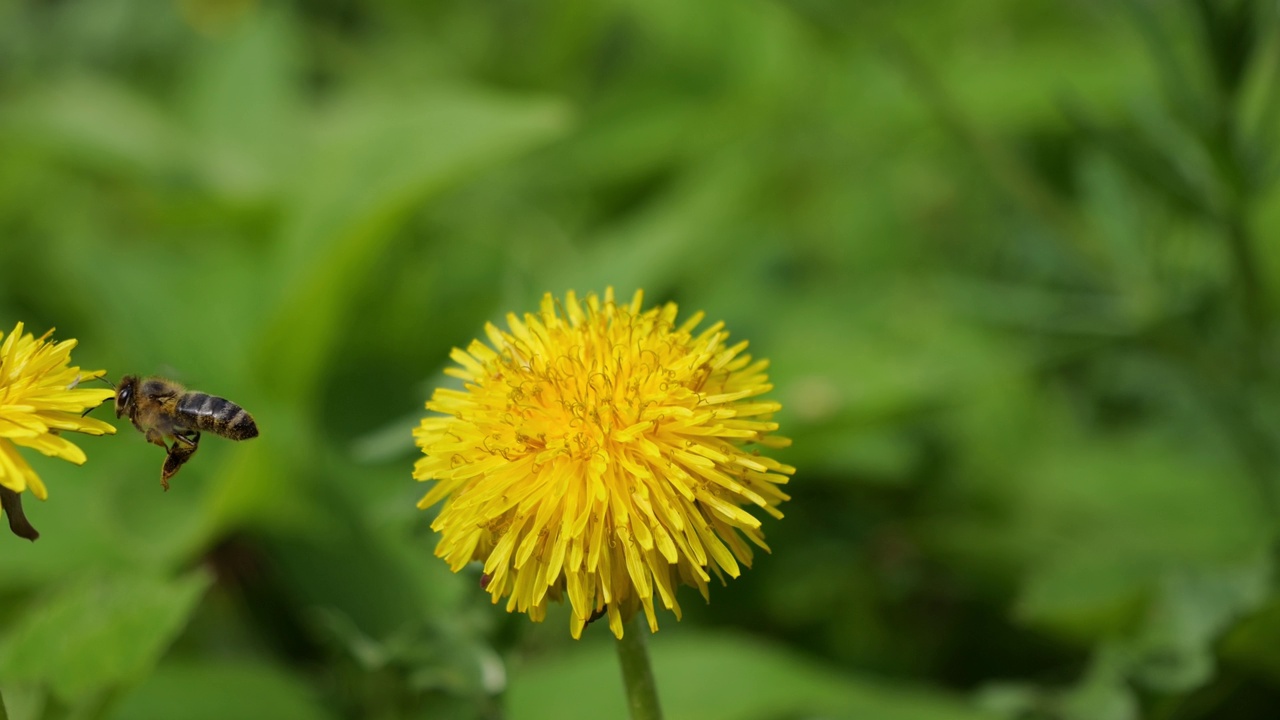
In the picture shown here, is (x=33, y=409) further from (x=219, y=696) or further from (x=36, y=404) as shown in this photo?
(x=219, y=696)

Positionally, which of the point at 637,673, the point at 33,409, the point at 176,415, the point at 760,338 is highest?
the point at 760,338

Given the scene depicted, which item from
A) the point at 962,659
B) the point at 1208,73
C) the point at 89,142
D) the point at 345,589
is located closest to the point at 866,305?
the point at 962,659

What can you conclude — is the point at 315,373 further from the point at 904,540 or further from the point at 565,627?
the point at 904,540

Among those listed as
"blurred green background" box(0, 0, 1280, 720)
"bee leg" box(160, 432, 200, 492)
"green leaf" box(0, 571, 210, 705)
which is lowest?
"green leaf" box(0, 571, 210, 705)

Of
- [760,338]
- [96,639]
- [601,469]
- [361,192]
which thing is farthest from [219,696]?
[760,338]

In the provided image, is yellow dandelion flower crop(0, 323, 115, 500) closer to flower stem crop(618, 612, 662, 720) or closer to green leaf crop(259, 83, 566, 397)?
flower stem crop(618, 612, 662, 720)

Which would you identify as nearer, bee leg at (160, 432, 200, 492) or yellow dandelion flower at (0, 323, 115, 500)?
yellow dandelion flower at (0, 323, 115, 500)

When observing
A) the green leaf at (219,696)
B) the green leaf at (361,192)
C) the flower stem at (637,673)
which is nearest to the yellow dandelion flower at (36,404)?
the flower stem at (637,673)

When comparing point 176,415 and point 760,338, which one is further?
point 760,338

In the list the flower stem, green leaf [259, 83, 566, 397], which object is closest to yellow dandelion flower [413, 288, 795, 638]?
the flower stem
